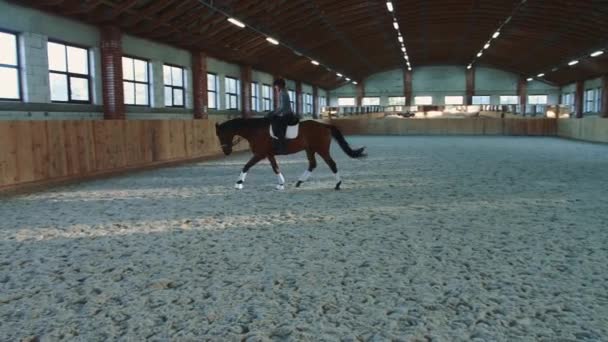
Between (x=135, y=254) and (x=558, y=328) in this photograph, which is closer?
(x=558, y=328)

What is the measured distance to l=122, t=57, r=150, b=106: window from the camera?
18922 mm

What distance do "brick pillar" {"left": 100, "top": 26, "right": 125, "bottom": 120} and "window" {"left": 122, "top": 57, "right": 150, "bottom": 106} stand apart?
1287mm

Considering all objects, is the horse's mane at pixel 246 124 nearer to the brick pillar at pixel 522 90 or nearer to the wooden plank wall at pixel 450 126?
the wooden plank wall at pixel 450 126

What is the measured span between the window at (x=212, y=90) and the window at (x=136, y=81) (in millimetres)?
6134

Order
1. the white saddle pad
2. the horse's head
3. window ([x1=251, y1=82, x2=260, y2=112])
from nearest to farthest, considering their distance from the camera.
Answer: the white saddle pad, the horse's head, window ([x1=251, y1=82, x2=260, y2=112])

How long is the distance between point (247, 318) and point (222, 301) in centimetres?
40

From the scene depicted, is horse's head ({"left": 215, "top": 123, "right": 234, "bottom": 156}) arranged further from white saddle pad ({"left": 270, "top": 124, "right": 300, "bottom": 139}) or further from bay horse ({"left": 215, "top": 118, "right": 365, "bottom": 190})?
white saddle pad ({"left": 270, "top": 124, "right": 300, "bottom": 139})

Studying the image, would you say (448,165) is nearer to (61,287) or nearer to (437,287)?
(437,287)

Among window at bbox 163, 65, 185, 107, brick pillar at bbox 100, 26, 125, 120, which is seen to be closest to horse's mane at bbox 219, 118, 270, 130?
brick pillar at bbox 100, 26, 125, 120

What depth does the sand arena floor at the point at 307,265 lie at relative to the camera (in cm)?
349

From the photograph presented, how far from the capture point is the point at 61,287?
4.32 metres

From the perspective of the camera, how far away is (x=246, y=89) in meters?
30.4

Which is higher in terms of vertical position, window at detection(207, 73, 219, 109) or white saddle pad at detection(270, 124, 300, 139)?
window at detection(207, 73, 219, 109)

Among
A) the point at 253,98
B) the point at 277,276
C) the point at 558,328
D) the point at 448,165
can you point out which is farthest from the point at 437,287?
the point at 253,98
